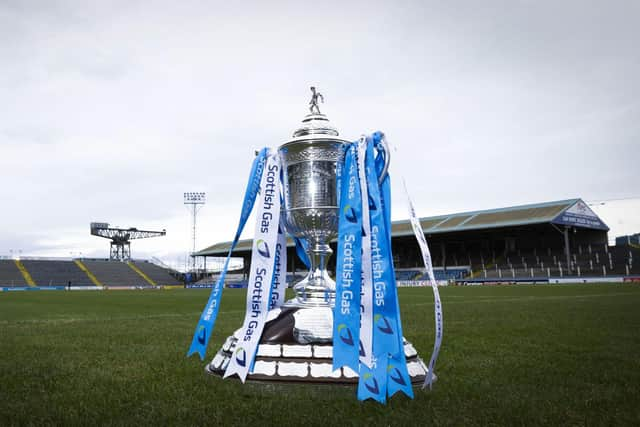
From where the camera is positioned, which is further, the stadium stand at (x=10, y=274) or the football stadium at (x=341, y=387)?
the stadium stand at (x=10, y=274)

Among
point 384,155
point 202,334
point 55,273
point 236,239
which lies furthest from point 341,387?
point 55,273

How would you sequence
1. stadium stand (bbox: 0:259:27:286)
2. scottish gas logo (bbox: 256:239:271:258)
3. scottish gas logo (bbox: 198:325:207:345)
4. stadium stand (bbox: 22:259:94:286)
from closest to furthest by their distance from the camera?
scottish gas logo (bbox: 256:239:271:258)
scottish gas logo (bbox: 198:325:207:345)
stadium stand (bbox: 0:259:27:286)
stadium stand (bbox: 22:259:94:286)

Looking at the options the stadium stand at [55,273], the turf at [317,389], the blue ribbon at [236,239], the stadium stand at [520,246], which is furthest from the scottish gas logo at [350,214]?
the stadium stand at [55,273]

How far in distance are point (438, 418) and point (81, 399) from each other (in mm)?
2730

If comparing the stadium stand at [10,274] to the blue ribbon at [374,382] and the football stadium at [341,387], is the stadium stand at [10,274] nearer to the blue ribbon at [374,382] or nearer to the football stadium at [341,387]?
the football stadium at [341,387]

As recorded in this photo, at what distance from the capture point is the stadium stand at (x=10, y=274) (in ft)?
173

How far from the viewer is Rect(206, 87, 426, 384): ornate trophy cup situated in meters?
4.04

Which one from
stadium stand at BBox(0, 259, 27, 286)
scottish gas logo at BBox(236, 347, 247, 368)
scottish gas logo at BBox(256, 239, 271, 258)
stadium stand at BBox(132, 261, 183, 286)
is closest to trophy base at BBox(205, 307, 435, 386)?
scottish gas logo at BBox(236, 347, 247, 368)

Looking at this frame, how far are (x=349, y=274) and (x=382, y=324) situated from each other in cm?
45

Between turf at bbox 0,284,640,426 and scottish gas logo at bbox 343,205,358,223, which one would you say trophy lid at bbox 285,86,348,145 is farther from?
turf at bbox 0,284,640,426

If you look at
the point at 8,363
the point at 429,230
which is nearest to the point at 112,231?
the point at 429,230

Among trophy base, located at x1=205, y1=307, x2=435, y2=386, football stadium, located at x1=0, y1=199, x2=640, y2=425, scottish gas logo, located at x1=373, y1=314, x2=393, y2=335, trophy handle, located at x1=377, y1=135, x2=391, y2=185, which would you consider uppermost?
trophy handle, located at x1=377, y1=135, x2=391, y2=185

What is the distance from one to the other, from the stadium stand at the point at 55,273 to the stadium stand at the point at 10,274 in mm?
1244

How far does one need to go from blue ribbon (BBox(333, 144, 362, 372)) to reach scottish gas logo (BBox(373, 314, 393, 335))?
16 centimetres
